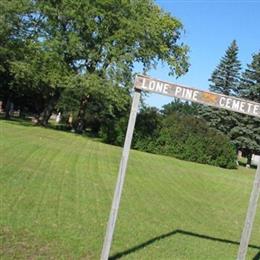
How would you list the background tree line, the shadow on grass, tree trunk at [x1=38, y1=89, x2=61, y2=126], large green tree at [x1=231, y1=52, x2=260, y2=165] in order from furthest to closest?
large green tree at [x1=231, y1=52, x2=260, y2=165] < tree trunk at [x1=38, y1=89, x2=61, y2=126] < the background tree line < the shadow on grass

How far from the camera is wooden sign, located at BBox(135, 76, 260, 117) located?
7.92 metres

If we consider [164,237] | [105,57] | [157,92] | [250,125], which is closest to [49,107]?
[105,57]

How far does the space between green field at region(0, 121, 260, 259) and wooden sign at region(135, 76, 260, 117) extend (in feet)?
8.47

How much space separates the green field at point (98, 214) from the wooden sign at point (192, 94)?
258 cm

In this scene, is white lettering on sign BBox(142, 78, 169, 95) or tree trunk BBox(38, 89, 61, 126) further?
tree trunk BBox(38, 89, 61, 126)

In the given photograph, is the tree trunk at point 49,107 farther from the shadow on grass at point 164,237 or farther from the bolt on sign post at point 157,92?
the bolt on sign post at point 157,92

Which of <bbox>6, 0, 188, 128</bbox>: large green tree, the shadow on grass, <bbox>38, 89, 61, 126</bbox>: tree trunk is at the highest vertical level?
<bbox>6, 0, 188, 128</bbox>: large green tree

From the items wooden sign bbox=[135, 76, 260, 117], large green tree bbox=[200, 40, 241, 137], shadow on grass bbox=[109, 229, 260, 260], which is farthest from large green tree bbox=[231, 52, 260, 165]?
wooden sign bbox=[135, 76, 260, 117]

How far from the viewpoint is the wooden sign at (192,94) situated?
312 inches

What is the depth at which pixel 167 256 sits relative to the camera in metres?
8.95

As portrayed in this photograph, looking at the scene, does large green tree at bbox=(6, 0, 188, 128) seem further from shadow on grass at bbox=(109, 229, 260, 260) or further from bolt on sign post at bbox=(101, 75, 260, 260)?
bolt on sign post at bbox=(101, 75, 260, 260)

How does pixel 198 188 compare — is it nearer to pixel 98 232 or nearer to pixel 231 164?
pixel 98 232

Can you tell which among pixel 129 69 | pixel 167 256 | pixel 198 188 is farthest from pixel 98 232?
pixel 129 69

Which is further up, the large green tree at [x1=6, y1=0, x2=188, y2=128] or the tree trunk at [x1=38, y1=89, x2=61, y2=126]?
the large green tree at [x1=6, y1=0, x2=188, y2=128]
